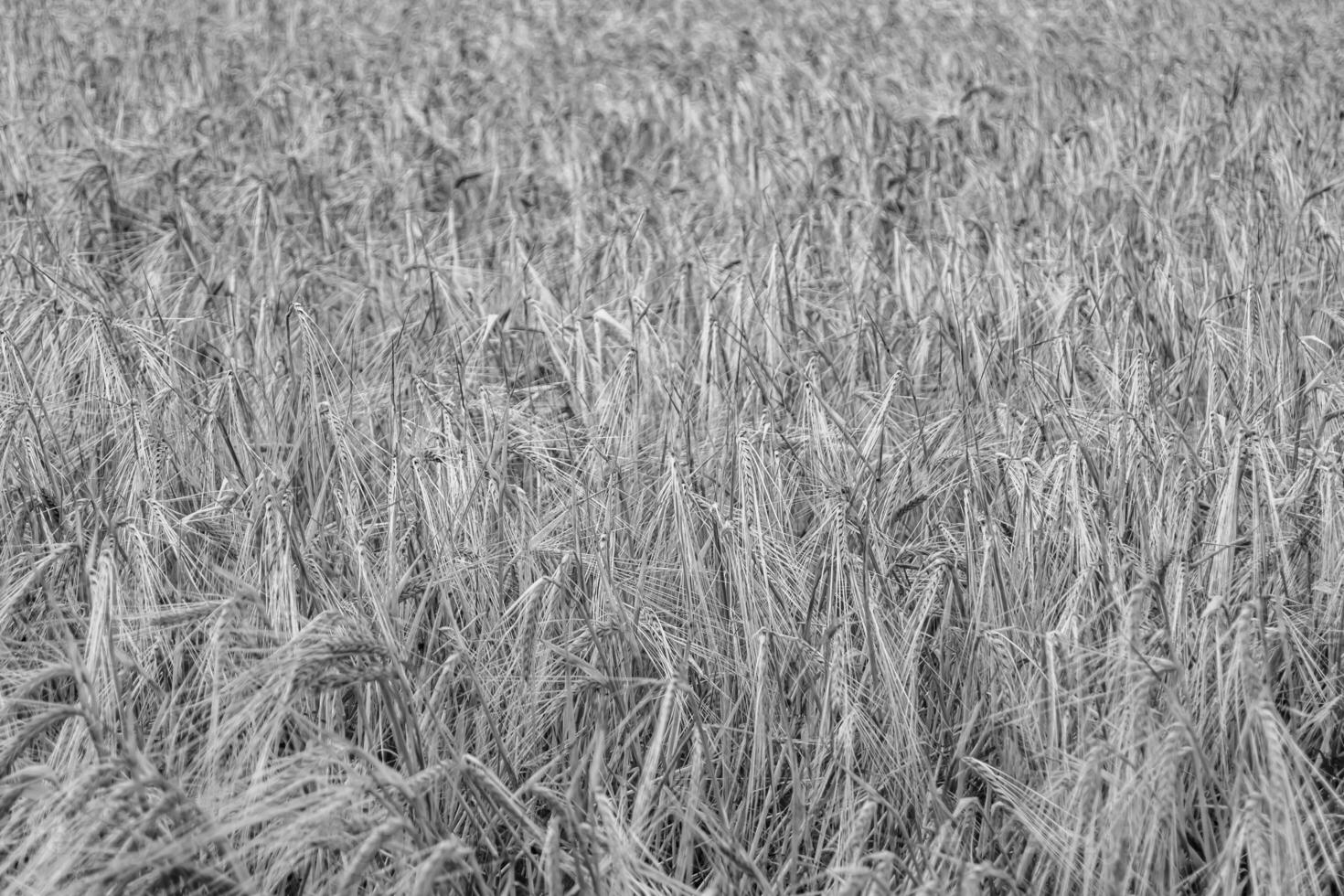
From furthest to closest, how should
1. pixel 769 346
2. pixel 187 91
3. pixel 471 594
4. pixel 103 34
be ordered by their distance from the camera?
pixel 103 34 → pixel 187 91 → pixel 769 346 → pixel 471 594

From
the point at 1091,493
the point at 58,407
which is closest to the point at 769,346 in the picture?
Result: the point at 1091,493

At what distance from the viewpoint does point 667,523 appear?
2.70m

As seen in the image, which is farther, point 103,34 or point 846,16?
point 846,16

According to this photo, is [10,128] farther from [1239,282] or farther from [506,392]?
[1239,282]

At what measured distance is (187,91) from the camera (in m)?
5.78

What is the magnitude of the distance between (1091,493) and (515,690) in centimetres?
115

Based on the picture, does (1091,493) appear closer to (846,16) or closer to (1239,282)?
(1239,282)

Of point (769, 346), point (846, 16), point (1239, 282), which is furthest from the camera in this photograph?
point (846, 16)

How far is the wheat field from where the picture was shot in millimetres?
1855

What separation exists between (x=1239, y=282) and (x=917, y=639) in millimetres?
2103

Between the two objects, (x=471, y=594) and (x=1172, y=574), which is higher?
(x=1172, y=574)

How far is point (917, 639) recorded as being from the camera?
226 centimetres

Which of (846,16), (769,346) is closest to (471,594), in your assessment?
(769,346)

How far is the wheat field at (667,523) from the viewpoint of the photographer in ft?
6.09
